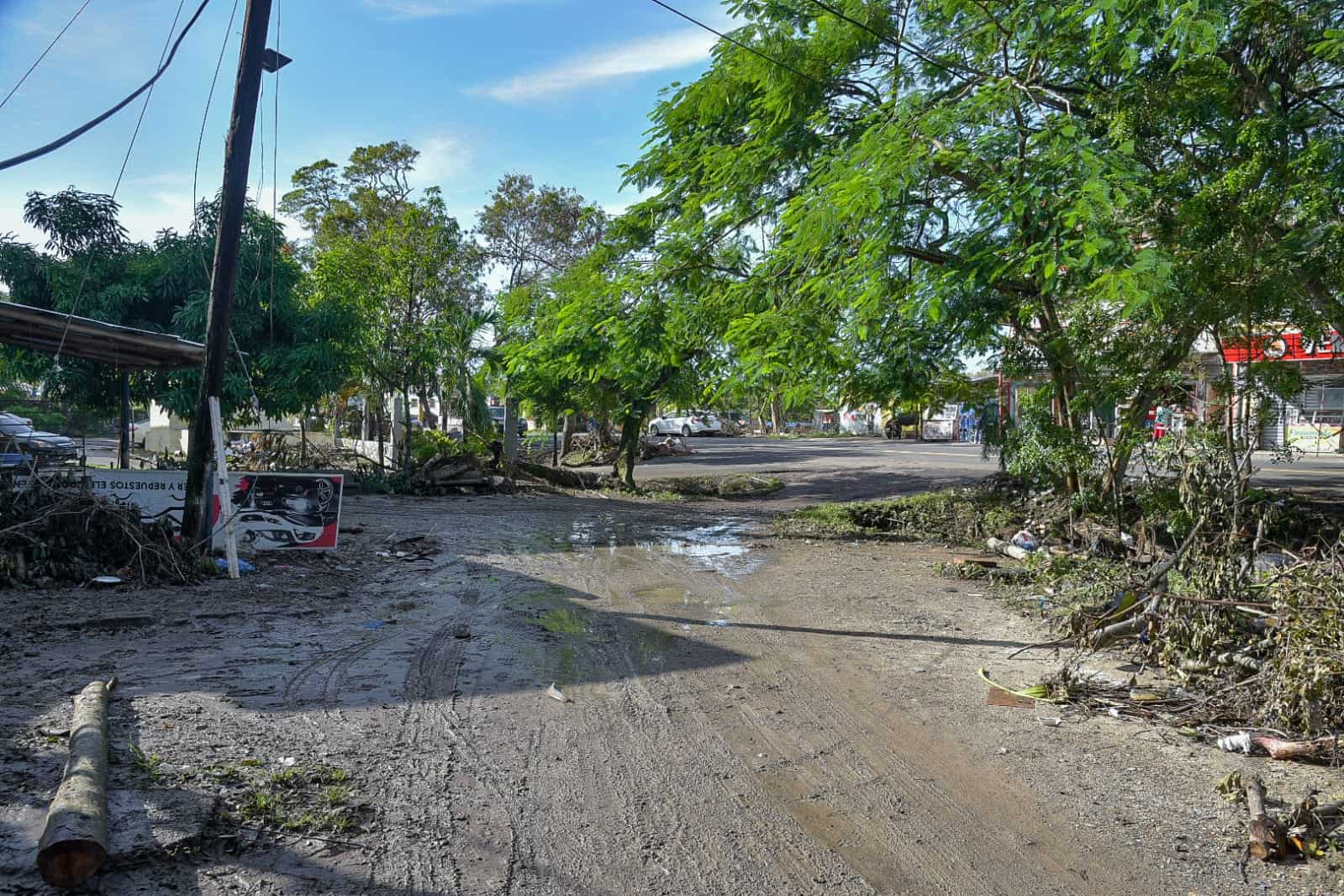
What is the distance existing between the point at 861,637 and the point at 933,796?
3.30 metres

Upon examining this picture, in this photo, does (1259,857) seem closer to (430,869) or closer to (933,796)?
(933,796)

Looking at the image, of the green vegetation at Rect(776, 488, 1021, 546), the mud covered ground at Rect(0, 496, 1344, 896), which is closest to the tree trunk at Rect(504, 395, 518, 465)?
the green vegetation at Rect(776, 488, 1021, 546)

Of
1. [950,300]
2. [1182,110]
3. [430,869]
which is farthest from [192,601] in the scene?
[1182,110]

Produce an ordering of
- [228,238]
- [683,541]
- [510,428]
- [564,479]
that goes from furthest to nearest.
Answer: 1. [510,428]
2. [564,479]
3. [683,541]
4. [228,238]

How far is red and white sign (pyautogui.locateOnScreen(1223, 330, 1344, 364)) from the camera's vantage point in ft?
29.6

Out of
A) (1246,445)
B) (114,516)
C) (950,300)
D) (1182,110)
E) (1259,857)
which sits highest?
(1182,110)

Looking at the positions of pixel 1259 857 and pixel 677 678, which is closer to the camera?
pixel 1259 857

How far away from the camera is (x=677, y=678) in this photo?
21.0ft

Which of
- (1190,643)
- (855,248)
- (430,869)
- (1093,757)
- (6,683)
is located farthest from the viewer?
(855,248)

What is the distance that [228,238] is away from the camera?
8992 mm

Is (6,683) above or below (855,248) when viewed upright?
below

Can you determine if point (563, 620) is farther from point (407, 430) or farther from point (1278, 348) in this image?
point (407, 430)

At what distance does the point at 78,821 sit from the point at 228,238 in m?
7.02

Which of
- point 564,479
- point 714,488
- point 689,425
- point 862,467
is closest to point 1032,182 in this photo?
point 714,488
